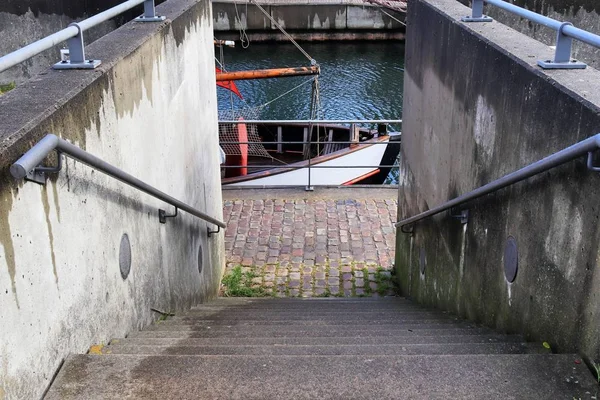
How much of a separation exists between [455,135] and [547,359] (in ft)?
8.39

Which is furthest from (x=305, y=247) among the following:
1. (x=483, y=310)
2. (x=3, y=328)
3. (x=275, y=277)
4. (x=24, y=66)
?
(x=3, y=328)

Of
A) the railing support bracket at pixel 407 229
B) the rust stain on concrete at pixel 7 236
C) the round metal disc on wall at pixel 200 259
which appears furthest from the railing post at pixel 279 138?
the rust stain on concrete at pixel 7 236

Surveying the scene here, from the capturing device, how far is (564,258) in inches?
122

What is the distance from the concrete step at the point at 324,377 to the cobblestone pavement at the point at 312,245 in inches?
187

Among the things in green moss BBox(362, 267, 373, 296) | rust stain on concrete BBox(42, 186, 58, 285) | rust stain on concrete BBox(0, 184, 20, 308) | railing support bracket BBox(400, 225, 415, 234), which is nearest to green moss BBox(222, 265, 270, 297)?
green moss BBox(362, 267, 373, 296)

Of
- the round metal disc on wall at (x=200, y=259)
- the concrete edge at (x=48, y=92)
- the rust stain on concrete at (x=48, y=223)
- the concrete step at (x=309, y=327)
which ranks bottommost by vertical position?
the round metal disc on wall at (x=200, y=259)

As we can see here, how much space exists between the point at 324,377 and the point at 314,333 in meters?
1.66

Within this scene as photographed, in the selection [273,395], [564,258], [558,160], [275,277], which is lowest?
[275,277]

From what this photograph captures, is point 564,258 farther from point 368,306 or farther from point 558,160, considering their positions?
point 368,306

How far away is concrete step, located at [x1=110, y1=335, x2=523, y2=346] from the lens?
371cm

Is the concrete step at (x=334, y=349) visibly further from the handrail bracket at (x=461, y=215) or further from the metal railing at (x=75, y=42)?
the metal railing at (x=75, y=42)

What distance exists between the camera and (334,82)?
78.9ft

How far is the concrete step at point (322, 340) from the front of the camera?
3713 millimetres

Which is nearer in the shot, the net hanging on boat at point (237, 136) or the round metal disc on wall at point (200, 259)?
the round metal disc on wall at point (200, 259)
